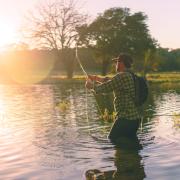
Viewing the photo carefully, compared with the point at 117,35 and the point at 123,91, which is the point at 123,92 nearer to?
the point at 123,91

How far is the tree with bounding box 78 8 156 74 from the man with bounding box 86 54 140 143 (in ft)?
218

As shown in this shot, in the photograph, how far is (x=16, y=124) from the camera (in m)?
18.0

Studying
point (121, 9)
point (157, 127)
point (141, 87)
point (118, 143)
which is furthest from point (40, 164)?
point (121, 9)

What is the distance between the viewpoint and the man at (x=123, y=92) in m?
10.9

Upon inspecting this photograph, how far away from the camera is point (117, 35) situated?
79562 mm

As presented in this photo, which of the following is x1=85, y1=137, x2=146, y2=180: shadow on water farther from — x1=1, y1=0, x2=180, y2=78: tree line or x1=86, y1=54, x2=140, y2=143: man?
x1=1, y1=0, x2=180, y2=78: tree line

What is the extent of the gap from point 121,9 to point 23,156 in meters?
72.9

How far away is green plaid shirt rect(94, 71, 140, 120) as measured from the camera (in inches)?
427

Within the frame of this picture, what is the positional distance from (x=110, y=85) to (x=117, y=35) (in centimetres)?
6958

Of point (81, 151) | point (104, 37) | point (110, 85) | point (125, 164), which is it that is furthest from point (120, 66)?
point (104, 37)

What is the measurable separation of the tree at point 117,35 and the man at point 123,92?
66.4 m

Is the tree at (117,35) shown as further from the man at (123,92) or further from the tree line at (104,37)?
the man at (123,92)

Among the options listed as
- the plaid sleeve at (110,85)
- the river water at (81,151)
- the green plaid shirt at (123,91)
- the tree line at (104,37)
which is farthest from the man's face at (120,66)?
the tree line at (104,37)

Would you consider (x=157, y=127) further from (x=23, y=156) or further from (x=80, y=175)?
(x=80, y=175)
